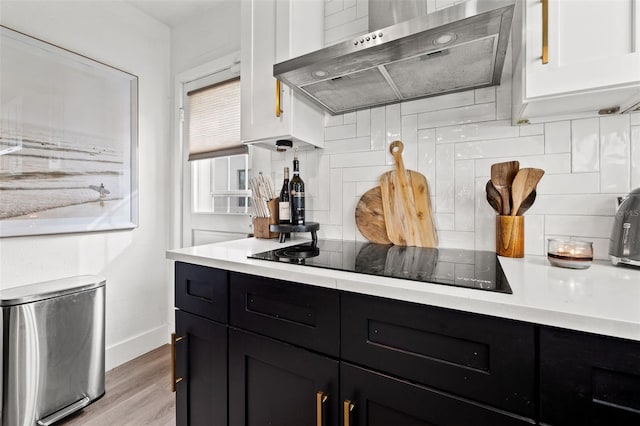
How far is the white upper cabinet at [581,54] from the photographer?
0.80 meters

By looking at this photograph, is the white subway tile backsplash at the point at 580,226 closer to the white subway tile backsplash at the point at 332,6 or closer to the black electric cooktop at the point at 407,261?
the black electric cooktop at the point at 407,261

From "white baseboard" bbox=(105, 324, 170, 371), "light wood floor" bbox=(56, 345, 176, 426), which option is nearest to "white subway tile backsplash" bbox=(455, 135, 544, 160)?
"light wood floor" bbox=(56, 345, 176, 426)

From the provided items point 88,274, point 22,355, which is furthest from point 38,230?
point 22,355

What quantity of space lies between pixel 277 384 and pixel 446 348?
1.95 ft

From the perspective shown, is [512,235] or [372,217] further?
[372,217]

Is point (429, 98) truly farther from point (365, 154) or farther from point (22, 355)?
point (22, 355)

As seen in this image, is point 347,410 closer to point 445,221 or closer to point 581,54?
point 445,221

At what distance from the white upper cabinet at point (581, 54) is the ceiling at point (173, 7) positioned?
2.25 meters

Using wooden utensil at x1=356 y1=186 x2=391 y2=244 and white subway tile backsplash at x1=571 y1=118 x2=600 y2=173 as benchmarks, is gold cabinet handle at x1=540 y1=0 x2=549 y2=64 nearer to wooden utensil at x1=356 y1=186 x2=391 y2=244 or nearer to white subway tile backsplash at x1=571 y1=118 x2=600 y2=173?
white subway tile backsplash at x1=571 y1=118 x2=600 y2=173

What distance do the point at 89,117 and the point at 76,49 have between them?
0.47 metres

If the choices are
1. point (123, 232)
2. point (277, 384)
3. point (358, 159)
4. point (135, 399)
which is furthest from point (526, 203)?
point (123, 232)

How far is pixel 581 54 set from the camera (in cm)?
85

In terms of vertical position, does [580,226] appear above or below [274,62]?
below

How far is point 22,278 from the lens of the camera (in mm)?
1738
